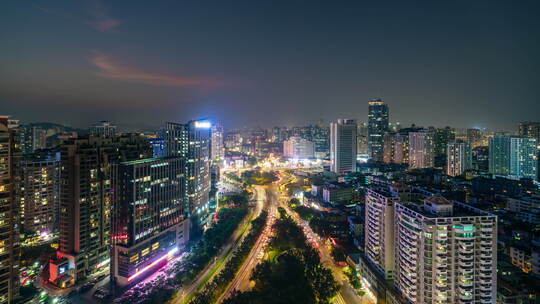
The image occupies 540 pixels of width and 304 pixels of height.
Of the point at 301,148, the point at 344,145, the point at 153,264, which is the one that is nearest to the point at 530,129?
the point at 344,145

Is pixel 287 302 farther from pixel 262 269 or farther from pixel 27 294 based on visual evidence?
pixel 27 294

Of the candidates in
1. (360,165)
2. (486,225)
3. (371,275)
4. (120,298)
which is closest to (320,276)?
(371,275)

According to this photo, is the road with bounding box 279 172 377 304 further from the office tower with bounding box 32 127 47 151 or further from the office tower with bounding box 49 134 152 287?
the office tower with bounding box 32 127 47 151

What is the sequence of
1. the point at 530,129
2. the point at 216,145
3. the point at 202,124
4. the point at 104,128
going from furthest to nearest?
the point at 216,145
the point at 530,129
the point at 104,128
the point at 202,124


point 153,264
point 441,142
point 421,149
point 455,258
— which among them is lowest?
point 153,264

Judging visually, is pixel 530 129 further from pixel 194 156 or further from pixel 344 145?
pixel 194 156

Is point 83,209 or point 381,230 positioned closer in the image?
point 381,230

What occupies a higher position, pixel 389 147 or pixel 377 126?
pixel 377 126
